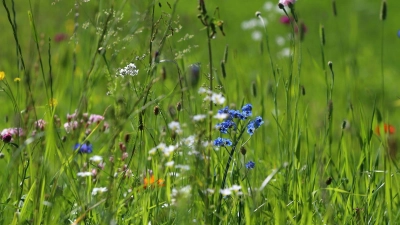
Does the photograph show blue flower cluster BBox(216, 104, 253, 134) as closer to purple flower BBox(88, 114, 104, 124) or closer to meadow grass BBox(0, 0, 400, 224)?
meadow grass BBox(0, 0, 400, 224)

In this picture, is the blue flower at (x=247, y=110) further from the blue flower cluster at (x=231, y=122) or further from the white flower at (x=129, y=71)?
the white flower at (x=129, y=71)

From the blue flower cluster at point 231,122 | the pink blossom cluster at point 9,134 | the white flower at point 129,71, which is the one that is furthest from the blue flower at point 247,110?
the pink blossom cluster at point 9,134

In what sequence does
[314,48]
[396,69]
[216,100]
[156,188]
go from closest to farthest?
[216,100] → [156,188] → [396,69] → [314,48]

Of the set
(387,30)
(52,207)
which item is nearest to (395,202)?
(52,207)

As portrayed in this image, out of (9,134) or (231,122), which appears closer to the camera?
(231,122)

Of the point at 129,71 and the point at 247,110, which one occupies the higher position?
the point at 129,71

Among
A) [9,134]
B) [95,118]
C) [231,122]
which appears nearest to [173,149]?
[231,122]

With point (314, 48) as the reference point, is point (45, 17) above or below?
above

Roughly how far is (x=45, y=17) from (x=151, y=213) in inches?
269

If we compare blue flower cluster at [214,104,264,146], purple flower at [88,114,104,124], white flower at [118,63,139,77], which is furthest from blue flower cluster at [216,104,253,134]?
purple flower at [88,114,104,124]

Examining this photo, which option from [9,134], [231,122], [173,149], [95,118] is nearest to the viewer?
[173,149]

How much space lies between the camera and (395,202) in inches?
75.8

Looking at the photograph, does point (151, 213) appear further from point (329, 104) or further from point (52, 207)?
point (329, 104)

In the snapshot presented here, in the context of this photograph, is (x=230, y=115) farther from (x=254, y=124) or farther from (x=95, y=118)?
(x=95, y=118)
